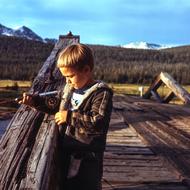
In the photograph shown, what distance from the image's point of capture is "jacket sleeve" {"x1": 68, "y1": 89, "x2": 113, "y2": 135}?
10.7 feet

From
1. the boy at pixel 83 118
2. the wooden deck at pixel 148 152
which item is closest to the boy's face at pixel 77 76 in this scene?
the boy at pixel 83 118

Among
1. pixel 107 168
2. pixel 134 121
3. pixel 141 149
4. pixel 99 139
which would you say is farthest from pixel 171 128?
pixel 99 139

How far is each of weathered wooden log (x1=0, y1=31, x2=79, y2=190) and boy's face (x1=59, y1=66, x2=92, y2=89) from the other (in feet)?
1.07

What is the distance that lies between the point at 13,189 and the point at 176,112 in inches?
312

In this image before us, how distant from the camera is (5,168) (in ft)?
9.83

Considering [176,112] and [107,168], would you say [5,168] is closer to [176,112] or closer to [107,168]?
[107,168]

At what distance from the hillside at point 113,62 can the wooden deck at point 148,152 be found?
196ft

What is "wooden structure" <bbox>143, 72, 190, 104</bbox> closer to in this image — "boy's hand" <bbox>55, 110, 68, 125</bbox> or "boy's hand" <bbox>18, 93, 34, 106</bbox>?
"boy's hand" <bbox>18, 93, 34, 106</bbox>

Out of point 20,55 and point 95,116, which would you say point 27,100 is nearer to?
point 95,116

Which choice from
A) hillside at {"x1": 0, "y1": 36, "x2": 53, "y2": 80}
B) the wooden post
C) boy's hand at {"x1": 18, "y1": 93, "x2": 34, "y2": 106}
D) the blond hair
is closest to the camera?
the blond hair

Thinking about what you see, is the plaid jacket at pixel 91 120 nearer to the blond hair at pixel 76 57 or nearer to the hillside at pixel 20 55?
the blond hair at pixel 76 57

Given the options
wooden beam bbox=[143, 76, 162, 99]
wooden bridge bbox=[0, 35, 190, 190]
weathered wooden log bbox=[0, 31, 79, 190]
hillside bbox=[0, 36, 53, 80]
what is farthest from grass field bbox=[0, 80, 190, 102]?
weathered wooden log bbox=[0, 31, 79, 190]

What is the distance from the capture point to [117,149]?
6555mm

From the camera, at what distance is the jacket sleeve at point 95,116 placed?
3.27 metres
